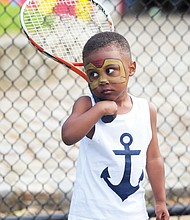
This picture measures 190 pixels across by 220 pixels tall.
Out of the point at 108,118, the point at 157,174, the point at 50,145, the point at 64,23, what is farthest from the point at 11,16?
the point at 108,118

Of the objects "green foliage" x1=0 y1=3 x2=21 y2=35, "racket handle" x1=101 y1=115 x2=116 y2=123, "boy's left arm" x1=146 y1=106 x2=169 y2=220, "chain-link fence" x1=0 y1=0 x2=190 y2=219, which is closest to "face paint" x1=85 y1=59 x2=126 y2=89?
"racket handle" x1=101 y1=115 x2=116 y2=123

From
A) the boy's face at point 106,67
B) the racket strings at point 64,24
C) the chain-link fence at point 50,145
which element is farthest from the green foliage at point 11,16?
the boy's face at point 106,67

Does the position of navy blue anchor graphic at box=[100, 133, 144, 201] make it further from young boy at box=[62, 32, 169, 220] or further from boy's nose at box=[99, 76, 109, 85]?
boy's nose at box=[99, 76, 109, 85]

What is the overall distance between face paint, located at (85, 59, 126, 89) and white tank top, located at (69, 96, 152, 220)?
146 mm

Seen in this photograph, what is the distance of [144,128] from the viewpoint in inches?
121

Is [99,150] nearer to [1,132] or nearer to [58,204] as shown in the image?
[58,204]

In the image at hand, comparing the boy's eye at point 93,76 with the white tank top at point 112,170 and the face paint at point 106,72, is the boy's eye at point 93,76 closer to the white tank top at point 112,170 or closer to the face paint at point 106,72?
the face paint at point 106,72

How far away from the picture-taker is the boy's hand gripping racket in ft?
11.1

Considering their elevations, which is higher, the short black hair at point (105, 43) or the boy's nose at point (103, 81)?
the short black hair at point (105, 43)

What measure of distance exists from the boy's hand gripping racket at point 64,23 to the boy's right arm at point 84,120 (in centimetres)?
41

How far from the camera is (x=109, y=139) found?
301cm

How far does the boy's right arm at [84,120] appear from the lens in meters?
2.91

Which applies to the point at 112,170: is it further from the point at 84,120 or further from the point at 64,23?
the point at 64,23

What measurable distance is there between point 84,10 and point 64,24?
0.10 meters
